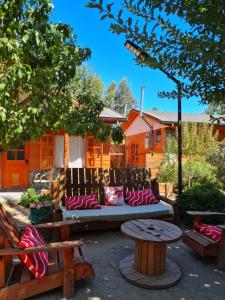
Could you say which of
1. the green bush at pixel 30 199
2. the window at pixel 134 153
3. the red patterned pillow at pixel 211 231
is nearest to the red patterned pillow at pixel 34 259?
the red patterned pillow at pixel 211 231

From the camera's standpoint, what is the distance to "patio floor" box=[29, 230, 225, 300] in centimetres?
323

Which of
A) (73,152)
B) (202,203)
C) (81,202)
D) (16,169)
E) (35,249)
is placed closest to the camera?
(35,249)

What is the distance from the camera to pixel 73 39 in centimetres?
411

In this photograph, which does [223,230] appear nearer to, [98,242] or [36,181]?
[98,242]

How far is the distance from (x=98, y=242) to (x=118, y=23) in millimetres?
4261

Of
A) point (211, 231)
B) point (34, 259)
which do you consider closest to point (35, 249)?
point (34, 259)

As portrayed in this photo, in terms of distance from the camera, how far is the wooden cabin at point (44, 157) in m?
10.1

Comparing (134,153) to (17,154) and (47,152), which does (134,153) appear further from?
(17,154)

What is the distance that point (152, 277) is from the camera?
3.62 meters

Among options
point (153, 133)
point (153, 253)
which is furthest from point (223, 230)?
point (153, 133)

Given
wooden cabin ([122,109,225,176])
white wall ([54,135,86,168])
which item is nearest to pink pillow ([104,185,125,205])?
wooden cabin ([122,109,225,176])

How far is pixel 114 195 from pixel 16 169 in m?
5.69

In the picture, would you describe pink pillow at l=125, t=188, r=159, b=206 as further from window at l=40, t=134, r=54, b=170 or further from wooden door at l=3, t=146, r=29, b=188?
wooden door at l=3, t=146, r=29, b=188

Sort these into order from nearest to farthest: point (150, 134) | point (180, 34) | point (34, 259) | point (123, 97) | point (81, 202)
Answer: point (180, 34), point (34, 259), point (81, 202), point (150, 134), point (123, 97)
